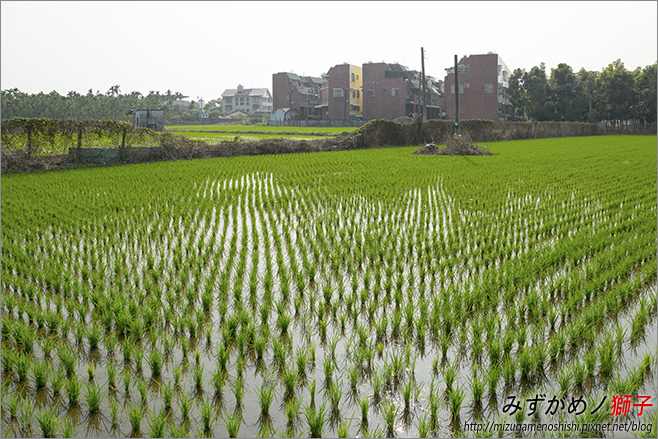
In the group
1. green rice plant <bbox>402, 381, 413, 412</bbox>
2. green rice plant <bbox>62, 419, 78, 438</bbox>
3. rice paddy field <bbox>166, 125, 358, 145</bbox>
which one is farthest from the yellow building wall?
green rice plant <bbox>62, 419, 78, 438</bbox>

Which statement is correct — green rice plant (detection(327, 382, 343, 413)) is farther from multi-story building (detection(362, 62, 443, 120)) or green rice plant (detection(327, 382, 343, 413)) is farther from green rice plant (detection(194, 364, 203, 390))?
multi-story building (detection(362, 62, 443, 120))

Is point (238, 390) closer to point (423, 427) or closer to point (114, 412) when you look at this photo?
point (114, 412)

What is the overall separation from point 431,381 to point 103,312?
294 centimetres

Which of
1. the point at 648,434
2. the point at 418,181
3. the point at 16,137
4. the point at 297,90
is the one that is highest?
the point at 297,90

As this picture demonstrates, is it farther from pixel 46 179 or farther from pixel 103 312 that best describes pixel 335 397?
pixel 46 179

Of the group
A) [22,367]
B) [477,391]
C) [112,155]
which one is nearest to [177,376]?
[22,367]

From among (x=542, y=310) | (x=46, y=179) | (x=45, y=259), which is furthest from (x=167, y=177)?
(x=542, y=310)

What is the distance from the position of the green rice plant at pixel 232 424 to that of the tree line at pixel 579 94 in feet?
209

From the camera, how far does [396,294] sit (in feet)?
17.3

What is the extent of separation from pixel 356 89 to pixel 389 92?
699 centimetres

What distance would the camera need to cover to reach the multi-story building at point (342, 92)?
68312 millimetres

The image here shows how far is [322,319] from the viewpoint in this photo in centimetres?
477

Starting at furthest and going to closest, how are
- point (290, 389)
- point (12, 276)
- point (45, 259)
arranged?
1. point (45, 259)
2. point (12, 276)
3. point (290, 389)

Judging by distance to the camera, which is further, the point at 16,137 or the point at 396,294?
the point at 16,137
